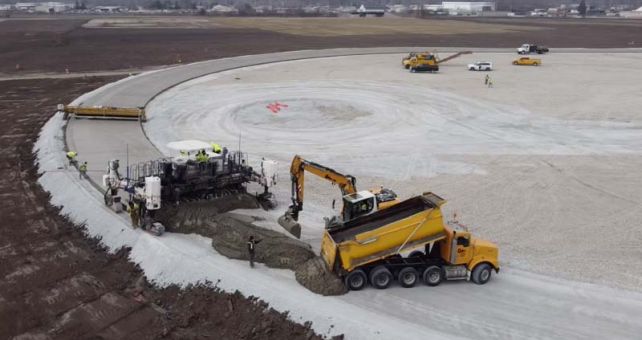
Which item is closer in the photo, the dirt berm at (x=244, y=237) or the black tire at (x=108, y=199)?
the dirt berm at (x=244, y=237)

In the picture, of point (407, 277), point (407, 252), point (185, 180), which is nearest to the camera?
point (407, 277)

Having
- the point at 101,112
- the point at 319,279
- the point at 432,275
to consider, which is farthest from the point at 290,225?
the point at 101,112

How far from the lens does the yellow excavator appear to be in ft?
59.6

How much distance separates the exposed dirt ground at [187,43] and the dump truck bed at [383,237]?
4952 centimetres

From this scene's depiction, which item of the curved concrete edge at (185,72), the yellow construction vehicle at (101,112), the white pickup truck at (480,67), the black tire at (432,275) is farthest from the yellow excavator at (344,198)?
the white pickup truck at (480,67)

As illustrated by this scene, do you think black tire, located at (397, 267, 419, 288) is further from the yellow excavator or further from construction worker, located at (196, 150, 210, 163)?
construction worker, located at (196, 150, 210, 163)

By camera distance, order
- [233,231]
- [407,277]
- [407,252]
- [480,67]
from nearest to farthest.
Result: [407,277]
[407,252]
[233,231]
[480,67]

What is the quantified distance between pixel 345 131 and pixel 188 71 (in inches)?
1054

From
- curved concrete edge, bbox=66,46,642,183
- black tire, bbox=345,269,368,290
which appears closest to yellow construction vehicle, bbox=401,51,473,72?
curved concrete edge, bbox=66,46,642,183

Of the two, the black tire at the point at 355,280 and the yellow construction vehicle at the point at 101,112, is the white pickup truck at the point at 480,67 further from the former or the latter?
the black tire at the point at 355,280

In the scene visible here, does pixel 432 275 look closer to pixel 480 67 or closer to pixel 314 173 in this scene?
pixel 314 173

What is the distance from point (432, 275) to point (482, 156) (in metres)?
14.8

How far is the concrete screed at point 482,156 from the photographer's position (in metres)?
15.6

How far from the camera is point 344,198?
1834cm
